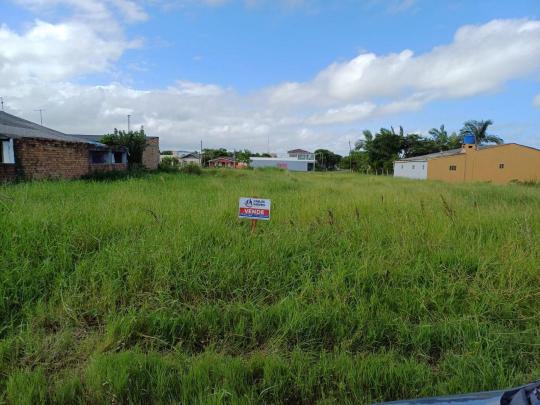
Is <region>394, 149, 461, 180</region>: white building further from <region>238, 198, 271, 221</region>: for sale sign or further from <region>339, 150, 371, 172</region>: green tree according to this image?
<region>238, 198, 271, 221</region>: for sale sign

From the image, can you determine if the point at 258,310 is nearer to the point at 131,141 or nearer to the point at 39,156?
the point at 39,156

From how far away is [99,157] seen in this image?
18.9m

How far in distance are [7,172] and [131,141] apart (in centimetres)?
1199

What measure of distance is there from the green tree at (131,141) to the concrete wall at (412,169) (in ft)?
96.9

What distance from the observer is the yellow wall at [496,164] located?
3081cm

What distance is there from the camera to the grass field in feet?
6.96

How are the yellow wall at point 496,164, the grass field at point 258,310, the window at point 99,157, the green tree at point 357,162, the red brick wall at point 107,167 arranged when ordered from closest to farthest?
1. the grass field at point 258,310
2. the red brick wall at point 107,167
3. the window at point 99,157
4. the yellow wall at point 496,164
5. the green tree at point 357,162

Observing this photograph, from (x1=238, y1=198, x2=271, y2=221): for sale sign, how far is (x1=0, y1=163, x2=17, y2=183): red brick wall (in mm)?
10218

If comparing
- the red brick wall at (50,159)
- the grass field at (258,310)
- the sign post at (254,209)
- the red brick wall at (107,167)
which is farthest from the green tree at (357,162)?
the grass field at (258,310)

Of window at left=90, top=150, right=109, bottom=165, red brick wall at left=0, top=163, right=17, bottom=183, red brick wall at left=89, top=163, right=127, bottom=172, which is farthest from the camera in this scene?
window at left=90, top=150, right=109, bottom=165

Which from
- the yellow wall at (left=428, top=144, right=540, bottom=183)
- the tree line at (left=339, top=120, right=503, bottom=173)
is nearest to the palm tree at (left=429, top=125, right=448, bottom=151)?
the tree line at (left=339, top=120, right=503, bottom=173)

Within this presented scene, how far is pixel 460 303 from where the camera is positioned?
121 inches

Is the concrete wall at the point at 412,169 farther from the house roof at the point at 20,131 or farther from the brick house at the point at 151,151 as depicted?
the house roof at the point at 20,131

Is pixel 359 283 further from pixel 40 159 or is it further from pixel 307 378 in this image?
pixel 40 159
